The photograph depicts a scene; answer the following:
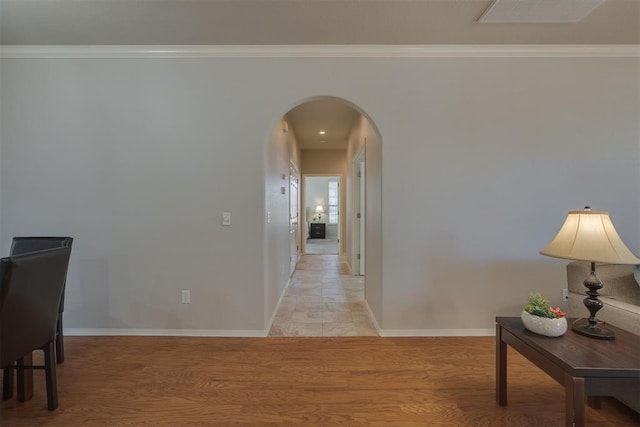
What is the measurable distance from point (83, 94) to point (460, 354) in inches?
160

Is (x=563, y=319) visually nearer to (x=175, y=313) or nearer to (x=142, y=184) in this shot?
(x=175, y=313)

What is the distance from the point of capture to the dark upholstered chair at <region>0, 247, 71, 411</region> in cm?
142

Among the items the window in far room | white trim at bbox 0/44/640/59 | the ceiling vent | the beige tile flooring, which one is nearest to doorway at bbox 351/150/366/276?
the beige tile flooring

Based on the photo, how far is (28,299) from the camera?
153cm

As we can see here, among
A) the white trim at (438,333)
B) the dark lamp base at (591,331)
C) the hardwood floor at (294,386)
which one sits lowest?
the hardwood floor at (294,386)

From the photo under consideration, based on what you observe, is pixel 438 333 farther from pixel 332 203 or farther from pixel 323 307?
pixel 332 203

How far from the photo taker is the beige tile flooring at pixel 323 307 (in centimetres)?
283

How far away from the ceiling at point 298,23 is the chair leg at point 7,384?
2558mm

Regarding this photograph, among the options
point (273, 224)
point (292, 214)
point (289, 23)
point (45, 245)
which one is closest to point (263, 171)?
point (273, 224)

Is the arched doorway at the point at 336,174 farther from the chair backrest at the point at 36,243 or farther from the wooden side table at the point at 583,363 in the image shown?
the chair backrest at the point at 36,243

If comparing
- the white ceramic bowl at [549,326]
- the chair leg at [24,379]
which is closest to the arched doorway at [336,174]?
the white ceramic bowl at [549,326]

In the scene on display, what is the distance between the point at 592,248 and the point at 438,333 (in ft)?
5.25

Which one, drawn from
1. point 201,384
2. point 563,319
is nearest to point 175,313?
point 201,384

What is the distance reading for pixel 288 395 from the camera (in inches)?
73.7
